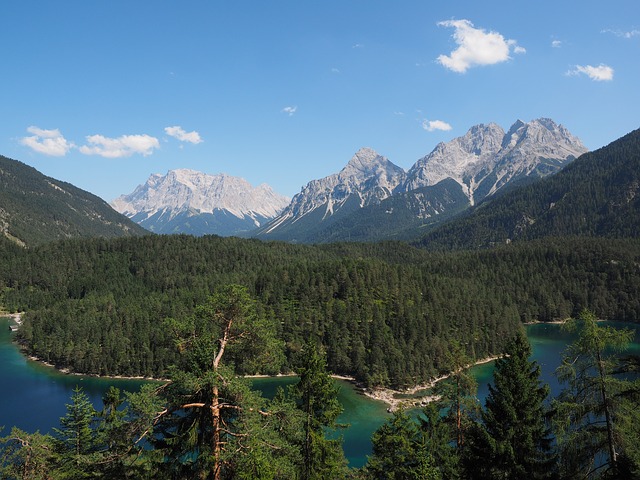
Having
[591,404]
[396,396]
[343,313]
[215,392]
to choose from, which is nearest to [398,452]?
[591,404]

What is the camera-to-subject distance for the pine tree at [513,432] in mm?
24328

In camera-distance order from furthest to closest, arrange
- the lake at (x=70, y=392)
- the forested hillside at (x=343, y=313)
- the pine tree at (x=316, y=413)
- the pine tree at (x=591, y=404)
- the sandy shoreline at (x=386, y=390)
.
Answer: the forested hillside at (x=343, y=313)
the sandy shoreline at (x=386, y=390)
the lake at (x=70, y=392)
the pine tree at (x=316, y=413)
the pine tree at (x=591, y=404)

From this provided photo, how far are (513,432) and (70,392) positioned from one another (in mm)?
108097

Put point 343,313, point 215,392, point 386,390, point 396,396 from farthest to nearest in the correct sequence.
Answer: point 343,313 < point 386,390 < point 396,396 < point 215,392

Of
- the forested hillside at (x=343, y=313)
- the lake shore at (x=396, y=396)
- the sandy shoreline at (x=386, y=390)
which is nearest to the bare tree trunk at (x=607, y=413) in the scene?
the sandy shoreline at (x=386, y=390)

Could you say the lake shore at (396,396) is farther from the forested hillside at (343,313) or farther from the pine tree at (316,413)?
the pine tree at (316,413)

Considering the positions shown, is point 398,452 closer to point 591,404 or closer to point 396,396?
point 591,404

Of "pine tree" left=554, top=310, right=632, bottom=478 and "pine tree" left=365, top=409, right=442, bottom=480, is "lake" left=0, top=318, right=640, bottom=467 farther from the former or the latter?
"pine tree" left=554, top=310, right=632, bottom=478

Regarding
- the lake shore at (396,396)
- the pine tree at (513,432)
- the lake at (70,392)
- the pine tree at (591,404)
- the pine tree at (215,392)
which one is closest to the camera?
the pine tree at (215,392)

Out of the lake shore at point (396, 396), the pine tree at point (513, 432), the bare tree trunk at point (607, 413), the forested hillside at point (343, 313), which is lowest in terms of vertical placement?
the lake shore at point (396, 396)

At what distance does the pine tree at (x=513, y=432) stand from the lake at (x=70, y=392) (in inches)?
1723

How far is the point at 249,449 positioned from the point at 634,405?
16131 mm

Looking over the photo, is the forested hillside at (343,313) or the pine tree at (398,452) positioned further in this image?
the forested hillside at (343,313)

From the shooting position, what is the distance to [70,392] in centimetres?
10112
